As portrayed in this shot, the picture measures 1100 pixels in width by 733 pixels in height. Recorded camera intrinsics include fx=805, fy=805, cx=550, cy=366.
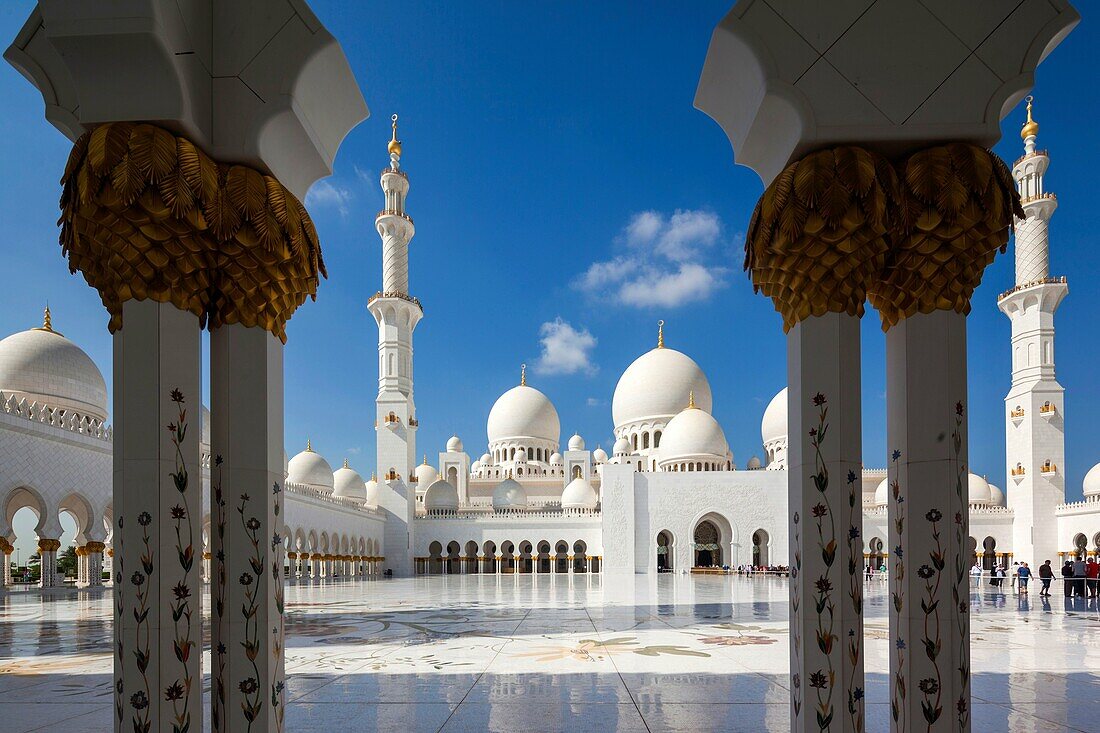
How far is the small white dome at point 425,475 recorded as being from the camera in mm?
35125

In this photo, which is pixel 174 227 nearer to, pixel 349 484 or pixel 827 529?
pixel 827 529

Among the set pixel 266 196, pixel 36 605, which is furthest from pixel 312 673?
pixel 36 605

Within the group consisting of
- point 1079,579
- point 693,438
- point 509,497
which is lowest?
point 509,497

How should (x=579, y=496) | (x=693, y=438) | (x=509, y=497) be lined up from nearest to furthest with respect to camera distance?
(x=693, y=438), (x=579, y=496), (x=509, y=497)

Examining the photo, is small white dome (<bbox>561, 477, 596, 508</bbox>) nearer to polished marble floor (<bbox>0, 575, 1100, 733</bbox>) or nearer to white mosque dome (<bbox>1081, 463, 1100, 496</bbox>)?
white mosque dome (<bbox>1081, 463, 1100, 496</bbox>)

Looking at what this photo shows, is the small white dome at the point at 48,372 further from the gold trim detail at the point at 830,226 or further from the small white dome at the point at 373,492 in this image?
the gold trim detail at the point at 830,226

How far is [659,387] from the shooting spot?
33000mm

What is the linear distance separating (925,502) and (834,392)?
46 cm

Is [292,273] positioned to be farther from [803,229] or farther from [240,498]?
[803,229]

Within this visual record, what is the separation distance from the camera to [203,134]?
8.39 feet

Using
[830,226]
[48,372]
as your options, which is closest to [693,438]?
[48,372]

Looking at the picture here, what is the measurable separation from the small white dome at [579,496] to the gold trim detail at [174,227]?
2837 centimetres

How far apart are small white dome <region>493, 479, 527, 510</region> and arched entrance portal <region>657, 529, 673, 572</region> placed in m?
5.77

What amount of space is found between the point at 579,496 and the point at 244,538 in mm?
28497
